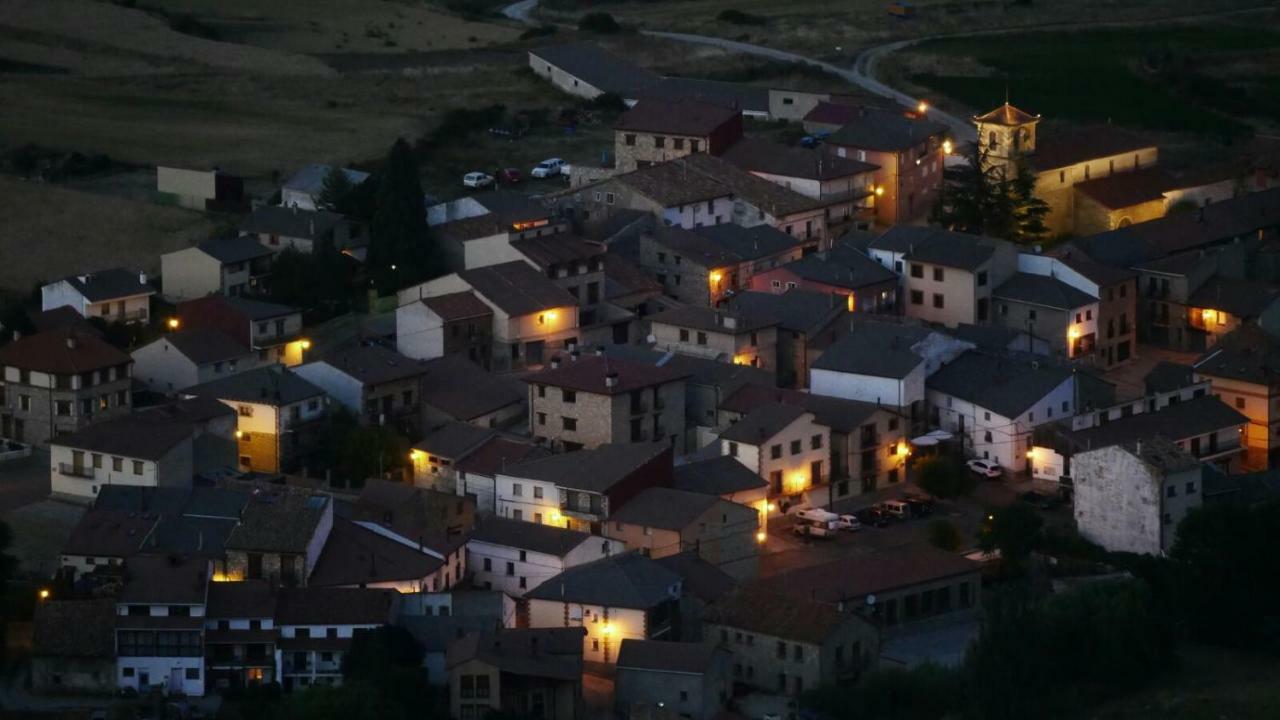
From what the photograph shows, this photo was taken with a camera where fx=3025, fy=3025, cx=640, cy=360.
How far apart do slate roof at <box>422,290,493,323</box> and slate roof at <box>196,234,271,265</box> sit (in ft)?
20.0

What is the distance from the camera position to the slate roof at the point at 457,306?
6212 cm

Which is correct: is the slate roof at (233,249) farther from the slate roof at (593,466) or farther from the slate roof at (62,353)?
the slate roof at (593,466)

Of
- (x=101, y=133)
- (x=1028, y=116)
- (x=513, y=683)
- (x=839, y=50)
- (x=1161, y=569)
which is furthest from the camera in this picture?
(x=839, y=50)

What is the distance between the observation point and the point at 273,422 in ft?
188

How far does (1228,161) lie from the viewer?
7781cm

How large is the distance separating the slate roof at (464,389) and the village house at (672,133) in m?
14.0

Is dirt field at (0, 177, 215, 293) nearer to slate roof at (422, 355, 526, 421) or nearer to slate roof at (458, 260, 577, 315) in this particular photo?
slate roof at (458, 260, 577, 315)

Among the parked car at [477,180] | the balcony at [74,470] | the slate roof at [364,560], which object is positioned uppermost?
the slate roof at [364,560]

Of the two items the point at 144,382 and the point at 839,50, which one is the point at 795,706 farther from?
the point at 839,50

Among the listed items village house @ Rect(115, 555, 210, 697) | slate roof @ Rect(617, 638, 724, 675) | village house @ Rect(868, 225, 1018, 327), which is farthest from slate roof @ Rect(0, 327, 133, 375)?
village house @ Rect(868, 225, 1018, 327)

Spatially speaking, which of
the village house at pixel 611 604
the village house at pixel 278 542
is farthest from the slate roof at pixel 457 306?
the village house at pixel 611 604

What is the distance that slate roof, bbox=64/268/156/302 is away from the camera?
64.6m

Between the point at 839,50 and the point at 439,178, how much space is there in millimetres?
Answer: 22136

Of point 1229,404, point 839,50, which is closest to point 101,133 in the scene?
point 839,50
